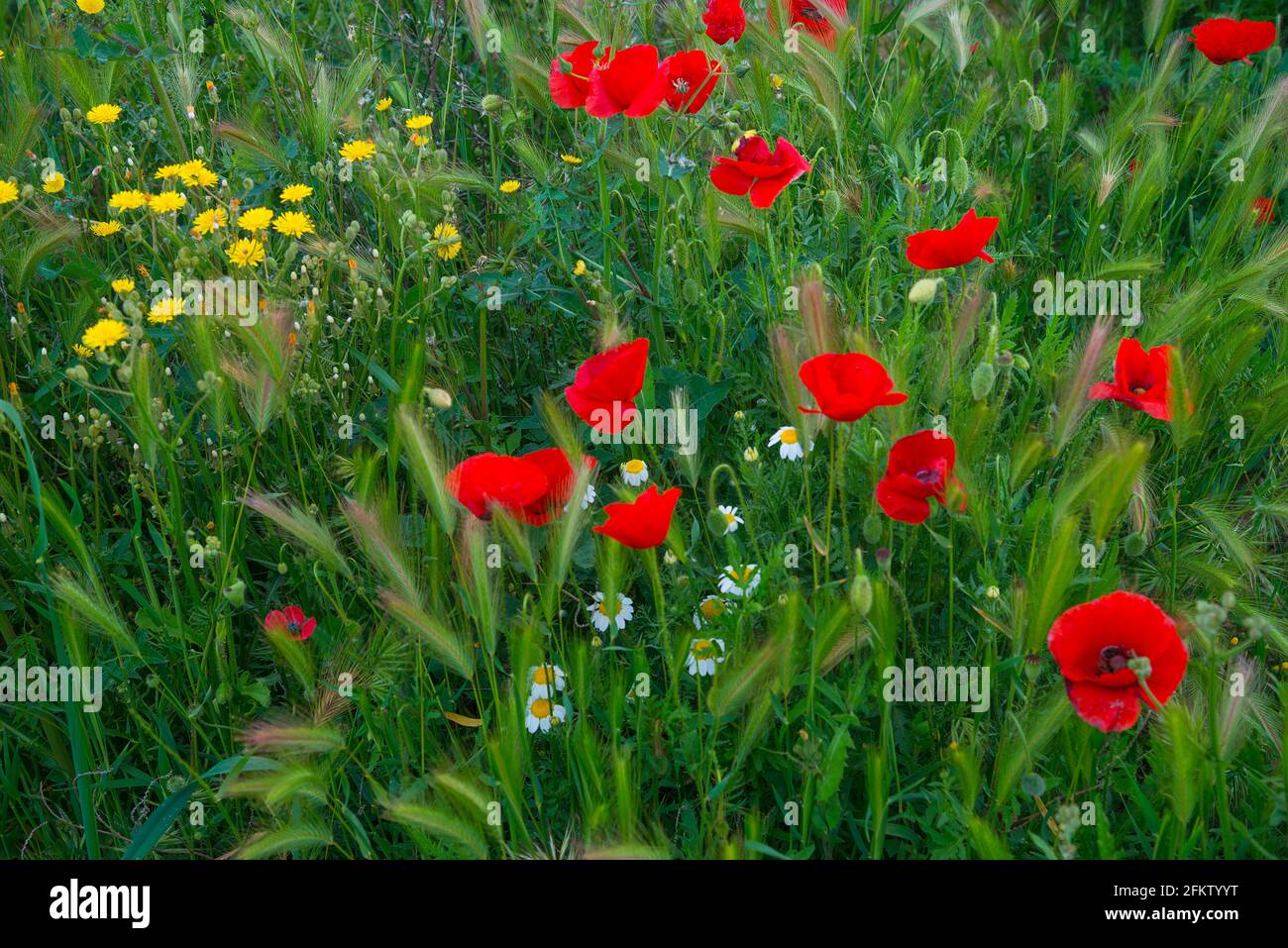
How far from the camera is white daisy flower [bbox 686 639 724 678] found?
69.3 inches

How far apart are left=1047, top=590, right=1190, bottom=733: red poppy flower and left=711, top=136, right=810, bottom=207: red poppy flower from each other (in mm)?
844

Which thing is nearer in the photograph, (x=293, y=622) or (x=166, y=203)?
(x=293, y=622)

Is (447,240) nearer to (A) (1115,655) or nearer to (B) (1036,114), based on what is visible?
(B) (1036,114)

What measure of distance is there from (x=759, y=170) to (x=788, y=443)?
1.46ft

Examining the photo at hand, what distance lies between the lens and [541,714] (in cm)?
184

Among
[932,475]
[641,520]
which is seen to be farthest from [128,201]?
[932,475]

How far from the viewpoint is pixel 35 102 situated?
2.56 meters

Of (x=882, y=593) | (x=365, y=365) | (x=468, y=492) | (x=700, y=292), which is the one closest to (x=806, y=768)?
(x=882, y=593)

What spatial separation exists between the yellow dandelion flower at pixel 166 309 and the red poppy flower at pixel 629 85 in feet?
2.50

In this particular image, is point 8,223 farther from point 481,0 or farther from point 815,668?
point 815,668

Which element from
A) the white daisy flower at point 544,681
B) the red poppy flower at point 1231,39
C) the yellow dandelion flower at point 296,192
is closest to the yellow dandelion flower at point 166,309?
the yellow dandelion flower at point 296,192

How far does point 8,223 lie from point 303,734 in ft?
5.22

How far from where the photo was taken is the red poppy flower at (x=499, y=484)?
1.64 m
